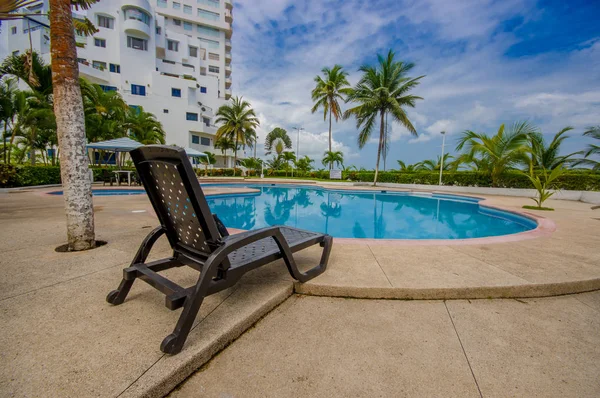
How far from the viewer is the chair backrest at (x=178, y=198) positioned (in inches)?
60.9

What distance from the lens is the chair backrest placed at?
1.55m

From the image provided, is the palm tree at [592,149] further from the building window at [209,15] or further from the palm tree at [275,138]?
the building window at [209,15]

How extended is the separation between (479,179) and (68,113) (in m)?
20.0

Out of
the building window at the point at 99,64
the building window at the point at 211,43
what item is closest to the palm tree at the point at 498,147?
the building window at the point at 99,64

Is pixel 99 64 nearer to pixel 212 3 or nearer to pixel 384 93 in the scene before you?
pixel 212 3

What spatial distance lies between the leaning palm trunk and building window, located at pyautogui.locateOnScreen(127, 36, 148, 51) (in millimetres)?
40107

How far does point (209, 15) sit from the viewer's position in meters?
44.5

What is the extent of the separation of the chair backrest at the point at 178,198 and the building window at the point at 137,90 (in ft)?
128

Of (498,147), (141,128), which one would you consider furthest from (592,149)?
(141,128)

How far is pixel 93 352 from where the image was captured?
4.71ft

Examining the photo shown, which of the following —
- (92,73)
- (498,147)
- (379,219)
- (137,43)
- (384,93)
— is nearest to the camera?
(379,219)

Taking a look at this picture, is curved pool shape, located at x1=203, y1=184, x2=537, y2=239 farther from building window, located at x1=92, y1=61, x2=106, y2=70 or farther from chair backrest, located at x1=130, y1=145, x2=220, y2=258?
building window, located at x1=92, y1=61, x2=106, y2=70

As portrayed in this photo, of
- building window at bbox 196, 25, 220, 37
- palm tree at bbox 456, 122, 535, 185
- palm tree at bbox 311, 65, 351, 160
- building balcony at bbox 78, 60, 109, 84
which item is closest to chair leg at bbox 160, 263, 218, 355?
palm tree at bbox 456, 122, 535, 185

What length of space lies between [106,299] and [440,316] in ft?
9.12
